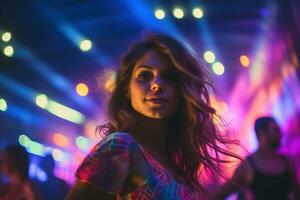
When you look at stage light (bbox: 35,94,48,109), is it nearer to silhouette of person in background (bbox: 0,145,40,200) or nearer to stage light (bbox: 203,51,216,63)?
stage light (bbox: 203,51,216,63)

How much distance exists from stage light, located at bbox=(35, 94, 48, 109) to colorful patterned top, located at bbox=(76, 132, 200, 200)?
10.5 m

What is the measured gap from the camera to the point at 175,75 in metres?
1.69

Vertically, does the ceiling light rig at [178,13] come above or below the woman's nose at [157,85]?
above

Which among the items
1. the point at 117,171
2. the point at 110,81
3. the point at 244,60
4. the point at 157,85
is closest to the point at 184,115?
the point at 157,85

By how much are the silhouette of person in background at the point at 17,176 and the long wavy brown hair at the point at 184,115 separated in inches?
110

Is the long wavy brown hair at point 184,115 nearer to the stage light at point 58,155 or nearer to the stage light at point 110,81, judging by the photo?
the stage light at point 110,81

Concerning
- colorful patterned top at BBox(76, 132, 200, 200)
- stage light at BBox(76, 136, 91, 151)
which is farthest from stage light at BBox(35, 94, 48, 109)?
colorful patterned top at BBox(76, 132, 200, 200)

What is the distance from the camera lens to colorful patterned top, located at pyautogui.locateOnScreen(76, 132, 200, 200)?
1.25 metres

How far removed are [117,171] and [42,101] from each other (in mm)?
10844

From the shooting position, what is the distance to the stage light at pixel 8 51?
10.2 meters

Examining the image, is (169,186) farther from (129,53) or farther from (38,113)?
(38,113)

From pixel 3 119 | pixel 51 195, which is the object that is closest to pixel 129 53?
pixel 51 195

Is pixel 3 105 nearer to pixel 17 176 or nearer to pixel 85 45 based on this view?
pixel 85 45

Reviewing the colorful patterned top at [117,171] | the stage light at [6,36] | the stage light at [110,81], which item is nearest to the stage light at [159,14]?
the stage light at [6,36]
